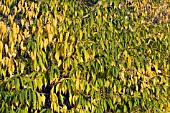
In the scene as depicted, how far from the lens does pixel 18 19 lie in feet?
14.3

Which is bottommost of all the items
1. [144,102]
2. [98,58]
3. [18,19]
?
[144,102]

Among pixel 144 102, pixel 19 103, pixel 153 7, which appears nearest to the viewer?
pixel 19 103

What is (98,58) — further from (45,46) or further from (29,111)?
(29,111)

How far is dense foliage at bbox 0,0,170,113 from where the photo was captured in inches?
143

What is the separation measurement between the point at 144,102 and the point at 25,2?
174cm

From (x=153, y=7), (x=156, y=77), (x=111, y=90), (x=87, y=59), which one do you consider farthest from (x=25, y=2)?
(x=153, y=7)

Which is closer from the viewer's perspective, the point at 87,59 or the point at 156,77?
the point at 87,59

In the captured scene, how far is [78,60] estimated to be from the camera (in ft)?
12.4

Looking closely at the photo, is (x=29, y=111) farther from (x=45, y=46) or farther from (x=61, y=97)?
(x=45, y=46)

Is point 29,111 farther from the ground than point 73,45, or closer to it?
closer to it

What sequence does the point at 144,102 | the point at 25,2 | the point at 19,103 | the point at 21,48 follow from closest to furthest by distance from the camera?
the point at 19,103
the point at 21,48
the point at 144,102
the point at 25,2

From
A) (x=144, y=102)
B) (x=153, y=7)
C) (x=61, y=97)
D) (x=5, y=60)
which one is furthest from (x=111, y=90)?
(x=153, y=7)

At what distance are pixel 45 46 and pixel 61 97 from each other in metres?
0.53

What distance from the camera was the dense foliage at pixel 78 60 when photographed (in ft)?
11.9
